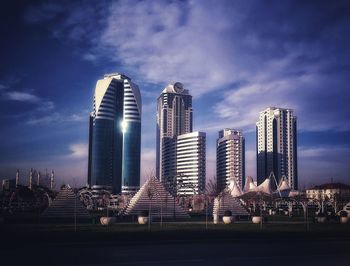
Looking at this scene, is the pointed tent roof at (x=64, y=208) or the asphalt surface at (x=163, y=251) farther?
the pointed tent roof at (x=64, y=208)

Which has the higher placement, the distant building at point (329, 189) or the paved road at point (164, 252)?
the distant building at point (329, 189)

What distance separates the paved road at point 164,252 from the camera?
56.2 ft

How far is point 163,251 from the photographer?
20750mm

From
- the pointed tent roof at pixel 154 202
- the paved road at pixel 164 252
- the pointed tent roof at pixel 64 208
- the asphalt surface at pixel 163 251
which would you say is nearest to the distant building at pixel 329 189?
the pointed tent roof at pixel 154 202

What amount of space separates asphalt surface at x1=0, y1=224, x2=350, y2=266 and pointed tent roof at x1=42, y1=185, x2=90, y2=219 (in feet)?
108

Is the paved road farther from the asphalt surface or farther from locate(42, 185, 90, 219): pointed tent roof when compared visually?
locate(42, 185, 90, 219): pointed tent roof

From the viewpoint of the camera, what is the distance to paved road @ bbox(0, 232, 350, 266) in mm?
17125

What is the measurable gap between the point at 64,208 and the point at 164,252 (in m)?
42.1

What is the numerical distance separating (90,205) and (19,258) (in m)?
93.5

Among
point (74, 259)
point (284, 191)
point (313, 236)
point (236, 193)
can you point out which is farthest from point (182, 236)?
point (284, 191)

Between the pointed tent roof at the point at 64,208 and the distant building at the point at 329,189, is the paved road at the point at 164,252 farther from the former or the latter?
the distant building at the point at 329,189

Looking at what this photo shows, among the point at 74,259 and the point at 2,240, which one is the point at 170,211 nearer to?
the point at 2,240

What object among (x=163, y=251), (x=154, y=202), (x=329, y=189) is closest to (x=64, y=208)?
(x=154, y=202)

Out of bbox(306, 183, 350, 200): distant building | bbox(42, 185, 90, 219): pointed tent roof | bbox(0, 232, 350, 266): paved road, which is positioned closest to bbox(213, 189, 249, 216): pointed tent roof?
bbox(42, 185, 90, 219): pointed tent roof
